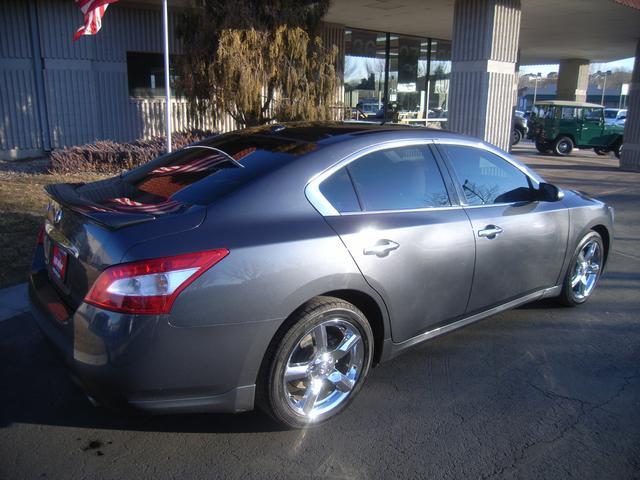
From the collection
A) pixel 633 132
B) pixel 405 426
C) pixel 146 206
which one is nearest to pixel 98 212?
pixel 146 206

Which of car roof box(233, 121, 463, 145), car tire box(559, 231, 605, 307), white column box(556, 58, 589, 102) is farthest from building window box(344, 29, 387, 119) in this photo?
car roof box(233, 121, 463, 145)

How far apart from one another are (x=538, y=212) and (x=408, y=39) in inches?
733

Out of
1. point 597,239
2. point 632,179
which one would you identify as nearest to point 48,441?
point 597,239

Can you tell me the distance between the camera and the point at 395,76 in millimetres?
21688

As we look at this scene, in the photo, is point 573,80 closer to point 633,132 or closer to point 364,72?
point 633,132

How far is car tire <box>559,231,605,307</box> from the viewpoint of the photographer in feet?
15.9

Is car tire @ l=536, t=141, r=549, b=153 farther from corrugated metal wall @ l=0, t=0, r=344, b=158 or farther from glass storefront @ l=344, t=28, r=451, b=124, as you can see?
corrugated metal wall @ l=0, t=0, r=344, b=158

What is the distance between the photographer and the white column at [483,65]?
12.1m

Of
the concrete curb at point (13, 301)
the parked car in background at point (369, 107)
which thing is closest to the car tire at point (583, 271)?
the concrete curb at point (13, 301)

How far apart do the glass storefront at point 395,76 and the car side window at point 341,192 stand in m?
15.7

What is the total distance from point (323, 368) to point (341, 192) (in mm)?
1021

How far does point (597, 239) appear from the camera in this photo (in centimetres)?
512

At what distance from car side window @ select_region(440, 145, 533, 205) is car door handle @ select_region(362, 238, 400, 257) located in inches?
36.4

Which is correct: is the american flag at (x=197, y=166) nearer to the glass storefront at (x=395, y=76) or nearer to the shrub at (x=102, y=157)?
the shrub at (x=102, y=157)
